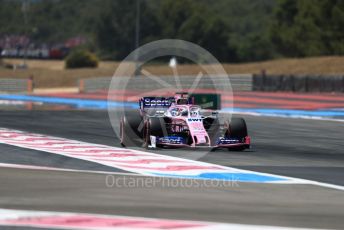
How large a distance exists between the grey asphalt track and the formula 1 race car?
0.33 m

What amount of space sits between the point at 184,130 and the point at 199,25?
97687 mm

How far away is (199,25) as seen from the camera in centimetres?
11325

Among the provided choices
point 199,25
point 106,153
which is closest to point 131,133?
point 106,153

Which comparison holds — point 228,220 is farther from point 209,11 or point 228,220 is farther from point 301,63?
point 209,11

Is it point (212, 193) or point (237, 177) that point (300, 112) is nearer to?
point (237, 177)

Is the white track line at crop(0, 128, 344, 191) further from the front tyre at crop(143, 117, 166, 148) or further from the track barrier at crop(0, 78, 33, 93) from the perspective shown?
the track barrier at crop(0, 78, 33, 93)

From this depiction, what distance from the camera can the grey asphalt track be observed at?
9219mm

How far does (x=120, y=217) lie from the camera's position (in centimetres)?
887

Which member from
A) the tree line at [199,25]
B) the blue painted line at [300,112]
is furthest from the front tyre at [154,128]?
the tree line at [199,25]

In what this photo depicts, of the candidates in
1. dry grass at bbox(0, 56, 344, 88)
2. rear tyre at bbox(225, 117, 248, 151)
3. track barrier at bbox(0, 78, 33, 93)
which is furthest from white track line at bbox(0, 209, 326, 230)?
dry grass at bbox(0, 56, 344, 88)

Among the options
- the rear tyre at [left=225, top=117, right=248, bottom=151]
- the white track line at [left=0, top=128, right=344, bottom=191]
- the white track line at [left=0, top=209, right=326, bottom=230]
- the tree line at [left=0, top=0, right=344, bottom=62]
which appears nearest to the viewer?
the white track line at [left=0, top=209, right=326, bottom=230]

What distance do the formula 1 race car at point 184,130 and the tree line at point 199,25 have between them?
214 ft

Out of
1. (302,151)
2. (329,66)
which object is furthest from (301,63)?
(302,151)

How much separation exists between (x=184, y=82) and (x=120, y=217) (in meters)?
46.3
